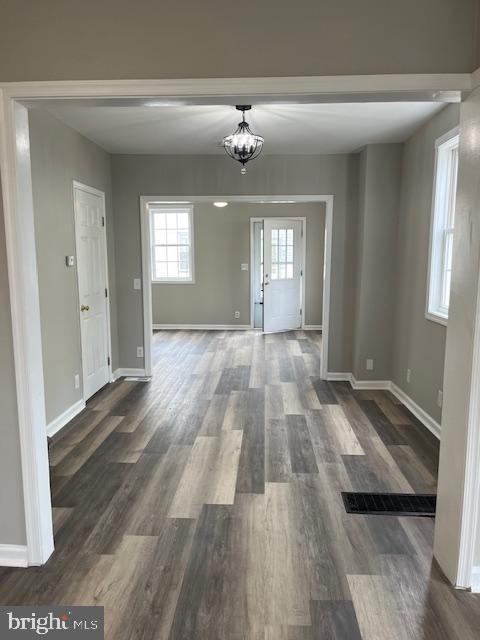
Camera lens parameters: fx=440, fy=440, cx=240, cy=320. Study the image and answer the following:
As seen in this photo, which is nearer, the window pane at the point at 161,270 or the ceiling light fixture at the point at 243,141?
the ceiling light fixture at the point at 243,141

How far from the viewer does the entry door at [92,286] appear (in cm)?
415

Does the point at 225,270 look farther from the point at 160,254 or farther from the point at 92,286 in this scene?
the point at 92,286

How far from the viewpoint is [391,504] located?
2.58 meters

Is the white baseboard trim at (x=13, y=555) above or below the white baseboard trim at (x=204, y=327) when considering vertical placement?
below

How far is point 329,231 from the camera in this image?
4.95m

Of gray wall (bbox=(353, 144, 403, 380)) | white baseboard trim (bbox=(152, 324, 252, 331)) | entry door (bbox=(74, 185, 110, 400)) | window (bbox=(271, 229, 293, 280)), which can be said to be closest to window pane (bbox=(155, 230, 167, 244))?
white baseboard trim (bbox=(152, 324, 252, 331))

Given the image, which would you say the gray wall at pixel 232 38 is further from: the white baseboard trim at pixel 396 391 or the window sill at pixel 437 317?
the white baseboard trim at pixel 396 391

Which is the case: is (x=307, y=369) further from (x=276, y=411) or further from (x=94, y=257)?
(x=94, y=257)

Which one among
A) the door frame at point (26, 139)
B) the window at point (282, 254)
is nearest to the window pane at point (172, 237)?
the window at point (282, 254)

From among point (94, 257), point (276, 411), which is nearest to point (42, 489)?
point (276, 411)

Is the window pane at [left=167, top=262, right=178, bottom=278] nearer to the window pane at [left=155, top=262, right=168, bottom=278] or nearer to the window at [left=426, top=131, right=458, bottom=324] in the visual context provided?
the window pane at [left=155, top=262, right=168, bottom=278]

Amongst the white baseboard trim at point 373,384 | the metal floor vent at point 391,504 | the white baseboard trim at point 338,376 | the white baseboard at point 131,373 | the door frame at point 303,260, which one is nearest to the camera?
the metal floor vent at point 391,504

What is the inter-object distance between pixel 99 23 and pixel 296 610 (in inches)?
98.9

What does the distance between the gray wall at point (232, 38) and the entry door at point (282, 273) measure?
5825mm
